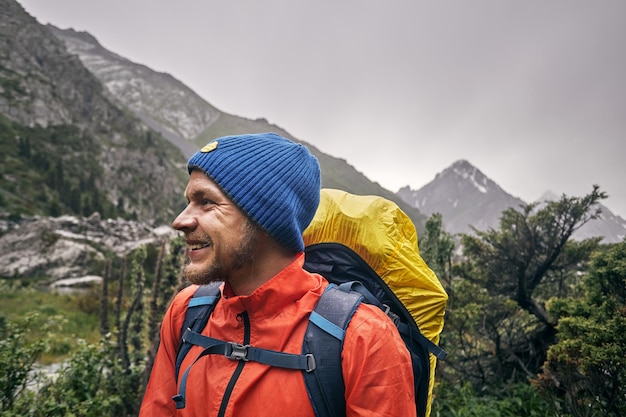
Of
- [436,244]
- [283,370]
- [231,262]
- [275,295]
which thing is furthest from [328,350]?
[436,244]

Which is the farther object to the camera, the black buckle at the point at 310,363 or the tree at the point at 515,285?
the tree at the point at 515,285

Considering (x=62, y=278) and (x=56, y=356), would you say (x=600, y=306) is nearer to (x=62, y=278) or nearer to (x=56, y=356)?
(x=56, y=356)

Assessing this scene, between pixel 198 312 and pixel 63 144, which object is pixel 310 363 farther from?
pixel 63 144

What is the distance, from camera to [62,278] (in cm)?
2245

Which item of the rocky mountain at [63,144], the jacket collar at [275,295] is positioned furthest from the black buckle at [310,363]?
the rocky mountain at [63,144]

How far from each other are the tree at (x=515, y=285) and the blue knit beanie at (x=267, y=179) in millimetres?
5299

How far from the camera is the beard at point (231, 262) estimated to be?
1402 millimetres

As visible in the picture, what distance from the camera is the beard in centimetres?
140

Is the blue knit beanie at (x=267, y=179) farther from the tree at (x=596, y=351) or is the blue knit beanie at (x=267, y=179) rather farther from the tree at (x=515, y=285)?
the tree at (x=515, y=285)

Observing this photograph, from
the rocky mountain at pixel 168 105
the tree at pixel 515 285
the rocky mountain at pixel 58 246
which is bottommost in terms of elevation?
the rocky mountain at pixel 58 246

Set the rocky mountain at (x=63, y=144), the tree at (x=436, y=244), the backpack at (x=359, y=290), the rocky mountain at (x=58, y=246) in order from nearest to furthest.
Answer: the backpack at (x=359, y=290), the tree at (x=436, y=244), the rocky mountain at (x=58, y=246), the rocky mountain at (x=63, y=144)

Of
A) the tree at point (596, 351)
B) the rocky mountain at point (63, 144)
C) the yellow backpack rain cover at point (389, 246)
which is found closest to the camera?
the yellow backpack rain cover at point (389, 246)

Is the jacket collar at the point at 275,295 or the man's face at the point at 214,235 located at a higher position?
the man's face at the point at 214,235

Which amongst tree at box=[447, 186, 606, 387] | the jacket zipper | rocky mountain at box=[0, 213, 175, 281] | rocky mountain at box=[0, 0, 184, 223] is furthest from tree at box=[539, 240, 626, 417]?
rocky mountain at box=[0, 0, 184, 223]
